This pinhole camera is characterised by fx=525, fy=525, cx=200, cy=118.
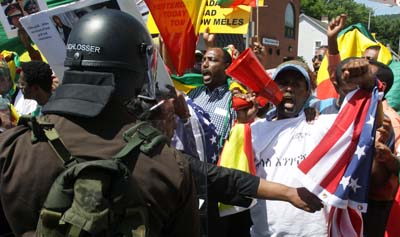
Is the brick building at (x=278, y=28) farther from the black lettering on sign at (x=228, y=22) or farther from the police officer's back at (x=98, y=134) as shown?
the police officer's back at (x=98, y=134)

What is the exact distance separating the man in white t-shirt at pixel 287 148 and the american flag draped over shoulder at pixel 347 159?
0.14m

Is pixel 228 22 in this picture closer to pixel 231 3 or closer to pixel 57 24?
pixel 231 3

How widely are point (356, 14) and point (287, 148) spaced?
99509 mm

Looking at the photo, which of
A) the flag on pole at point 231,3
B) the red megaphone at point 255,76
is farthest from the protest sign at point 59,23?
the flag on pole at point 231,3

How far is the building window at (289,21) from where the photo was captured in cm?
4688

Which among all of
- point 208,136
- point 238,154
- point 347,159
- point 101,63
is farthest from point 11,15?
point 101,63

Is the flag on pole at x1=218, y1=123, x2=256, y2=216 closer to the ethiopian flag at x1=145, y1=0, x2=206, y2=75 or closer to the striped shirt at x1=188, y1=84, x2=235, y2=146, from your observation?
the striped shirt at x1=188, y1=84, x2=235, y2=146

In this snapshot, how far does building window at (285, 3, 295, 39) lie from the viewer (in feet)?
154

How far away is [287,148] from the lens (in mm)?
3068

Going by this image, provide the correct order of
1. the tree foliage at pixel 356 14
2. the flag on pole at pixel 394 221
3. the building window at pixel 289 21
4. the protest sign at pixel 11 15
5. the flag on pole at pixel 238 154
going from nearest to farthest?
the flag on pole at pixel 238 154 < the flag on pole at pixel 394 221 < the protest sign at pixel 11 15 < the building window at pixel 289 21 < the tree foliage at pixel 356 14

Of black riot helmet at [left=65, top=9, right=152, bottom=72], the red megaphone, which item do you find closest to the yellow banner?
the red megaphone

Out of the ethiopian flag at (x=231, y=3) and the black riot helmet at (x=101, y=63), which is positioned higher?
the black riot helmet at (x=101, y=63)

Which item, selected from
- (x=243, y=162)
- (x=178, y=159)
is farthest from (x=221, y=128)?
(x=178, y=159)

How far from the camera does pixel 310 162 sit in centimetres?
279
